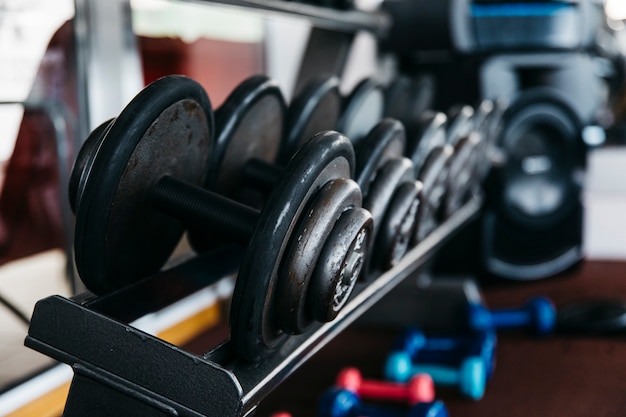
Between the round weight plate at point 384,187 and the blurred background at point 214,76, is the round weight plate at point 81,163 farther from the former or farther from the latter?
the blurred background at point 214,76

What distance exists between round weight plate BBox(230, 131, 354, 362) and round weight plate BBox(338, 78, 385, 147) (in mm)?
455

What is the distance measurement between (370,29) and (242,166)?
962mm

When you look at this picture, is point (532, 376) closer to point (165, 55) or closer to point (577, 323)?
point (577, 323)

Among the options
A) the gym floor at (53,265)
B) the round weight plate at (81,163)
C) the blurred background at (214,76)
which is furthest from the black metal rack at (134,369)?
the blurred background at (214,76)

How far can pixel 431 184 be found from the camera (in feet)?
3.46

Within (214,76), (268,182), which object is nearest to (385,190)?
(268,182)

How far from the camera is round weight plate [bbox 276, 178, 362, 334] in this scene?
628mm

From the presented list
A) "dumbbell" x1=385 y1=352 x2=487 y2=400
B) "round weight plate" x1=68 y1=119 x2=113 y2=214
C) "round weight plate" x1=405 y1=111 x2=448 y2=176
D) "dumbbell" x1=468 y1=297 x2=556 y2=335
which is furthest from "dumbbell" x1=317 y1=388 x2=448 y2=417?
"round weight plate" x1=68 y1=119 x2=113 y2=214

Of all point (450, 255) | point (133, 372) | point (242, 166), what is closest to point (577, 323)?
point (450, 255)

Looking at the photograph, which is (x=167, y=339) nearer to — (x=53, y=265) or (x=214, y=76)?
(x=53, y=265)

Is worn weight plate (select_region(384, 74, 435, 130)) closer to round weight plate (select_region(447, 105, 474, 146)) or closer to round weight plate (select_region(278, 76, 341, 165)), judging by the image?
round weight plate (select_region(447, 105, 474, 146))

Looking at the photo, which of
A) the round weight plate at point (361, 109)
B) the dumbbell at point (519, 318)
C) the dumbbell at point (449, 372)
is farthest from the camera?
the dumbbell at point (519, 318)

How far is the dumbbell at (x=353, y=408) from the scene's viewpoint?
3.79ft

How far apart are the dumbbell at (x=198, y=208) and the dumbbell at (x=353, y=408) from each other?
52 cm
